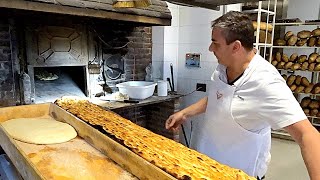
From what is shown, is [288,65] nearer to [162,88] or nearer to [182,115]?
[162,88]

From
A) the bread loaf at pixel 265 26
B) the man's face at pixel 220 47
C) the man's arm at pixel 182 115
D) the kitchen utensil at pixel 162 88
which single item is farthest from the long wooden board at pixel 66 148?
the bread loaf at pixel 265 26

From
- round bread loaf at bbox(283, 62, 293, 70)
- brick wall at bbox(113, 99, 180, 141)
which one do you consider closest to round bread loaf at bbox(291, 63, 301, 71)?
round bread loaf at bbox(283, 62, 293, 70)

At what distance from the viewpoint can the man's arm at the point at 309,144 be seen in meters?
0.95

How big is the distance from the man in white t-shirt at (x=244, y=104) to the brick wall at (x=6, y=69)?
1909 mm

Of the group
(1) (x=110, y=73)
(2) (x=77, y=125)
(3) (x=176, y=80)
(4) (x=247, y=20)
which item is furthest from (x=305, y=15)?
(2) (x=77, y=125)

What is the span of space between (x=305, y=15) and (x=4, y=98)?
420 cm

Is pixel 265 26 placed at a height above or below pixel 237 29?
above

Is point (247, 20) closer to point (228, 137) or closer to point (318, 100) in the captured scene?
point (228, 137)

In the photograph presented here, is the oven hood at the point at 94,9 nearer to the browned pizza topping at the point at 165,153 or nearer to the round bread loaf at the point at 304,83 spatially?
the browned pizza topping at the point at 165,153

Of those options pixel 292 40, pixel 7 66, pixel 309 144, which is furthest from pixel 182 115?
pixel 292 40

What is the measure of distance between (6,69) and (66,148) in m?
1.55

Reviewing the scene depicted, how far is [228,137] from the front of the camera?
137 cm

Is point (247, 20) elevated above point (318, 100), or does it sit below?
above

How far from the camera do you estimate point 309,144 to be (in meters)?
0.98
